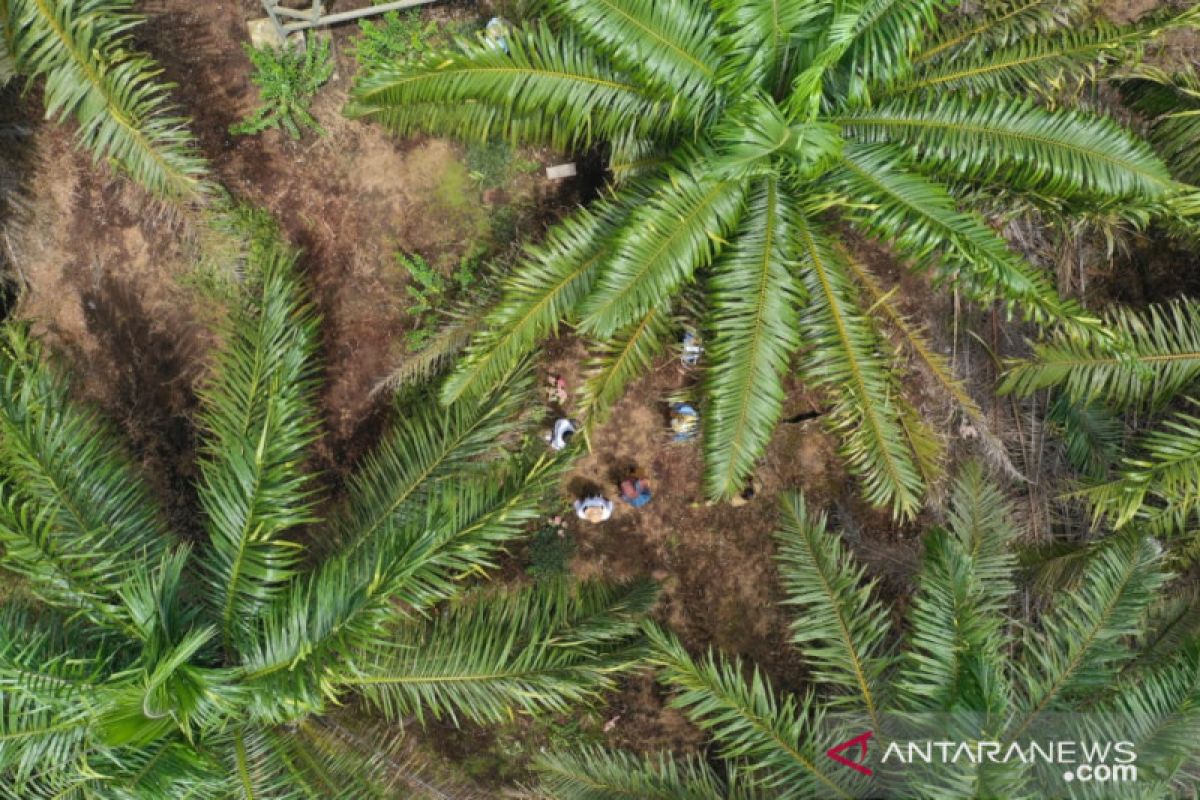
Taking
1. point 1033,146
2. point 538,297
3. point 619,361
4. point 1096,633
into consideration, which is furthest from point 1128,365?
point 538,297

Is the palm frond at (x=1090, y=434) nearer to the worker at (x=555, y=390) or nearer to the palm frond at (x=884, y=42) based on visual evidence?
the palm frond at (x=884, y=42)

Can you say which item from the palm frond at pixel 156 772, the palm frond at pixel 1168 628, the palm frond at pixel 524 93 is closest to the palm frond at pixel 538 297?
the palm frond at pixel 524 93

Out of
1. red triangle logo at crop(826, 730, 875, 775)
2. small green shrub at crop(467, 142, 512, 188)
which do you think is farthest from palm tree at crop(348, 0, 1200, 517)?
red triangle logo at crop(826, 730, 875, 775)

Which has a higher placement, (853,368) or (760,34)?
(760,34)

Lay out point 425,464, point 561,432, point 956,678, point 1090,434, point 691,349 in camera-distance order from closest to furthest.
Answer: point 956,678 → point 425,464 → point 1090,434 → point 691,349 → point 561,432

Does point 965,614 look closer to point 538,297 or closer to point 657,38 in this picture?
point 538,297

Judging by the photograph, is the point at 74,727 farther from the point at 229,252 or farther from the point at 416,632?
the point at 229,252
